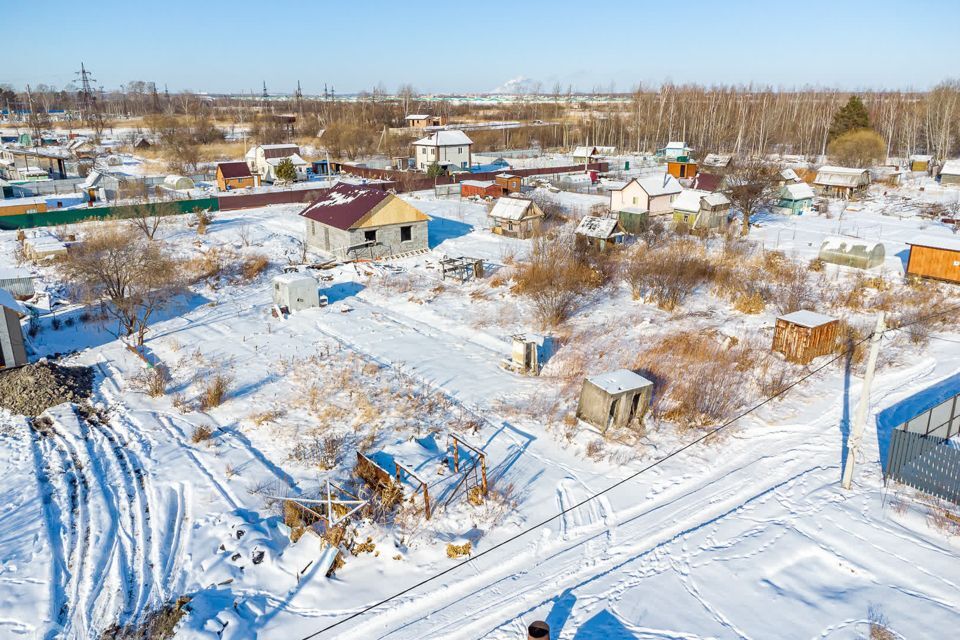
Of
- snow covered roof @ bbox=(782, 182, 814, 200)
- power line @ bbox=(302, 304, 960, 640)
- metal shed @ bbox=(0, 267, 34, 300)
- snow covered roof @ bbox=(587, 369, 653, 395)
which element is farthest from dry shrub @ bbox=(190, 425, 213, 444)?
snow covered roof @ bbox=(782, 182, 814, 200)

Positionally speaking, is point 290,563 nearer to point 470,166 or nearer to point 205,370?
point 205,370

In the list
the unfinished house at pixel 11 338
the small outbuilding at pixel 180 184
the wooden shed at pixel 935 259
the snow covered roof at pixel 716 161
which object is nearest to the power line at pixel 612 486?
the wooden shed at pixel 935 259

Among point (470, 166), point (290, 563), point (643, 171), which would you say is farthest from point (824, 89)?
point (290, 563)

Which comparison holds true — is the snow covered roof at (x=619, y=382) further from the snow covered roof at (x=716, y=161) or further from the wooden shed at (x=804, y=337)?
the snow covered roof at (x=716, y=161)

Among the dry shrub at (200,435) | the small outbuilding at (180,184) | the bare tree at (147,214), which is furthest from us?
the small outbuilding at (180,184)

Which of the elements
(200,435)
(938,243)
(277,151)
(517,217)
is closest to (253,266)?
(517,217)

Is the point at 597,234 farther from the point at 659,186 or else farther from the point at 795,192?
the point at 795,192
